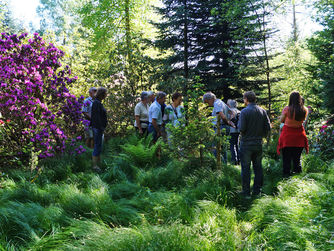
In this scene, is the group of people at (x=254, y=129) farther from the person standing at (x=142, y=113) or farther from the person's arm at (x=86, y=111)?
the person's arm at (x=86, y=111)

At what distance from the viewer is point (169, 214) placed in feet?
11.7

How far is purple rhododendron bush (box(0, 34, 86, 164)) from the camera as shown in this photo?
5762 mm

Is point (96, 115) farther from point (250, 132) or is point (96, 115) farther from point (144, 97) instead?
point (250, 132)

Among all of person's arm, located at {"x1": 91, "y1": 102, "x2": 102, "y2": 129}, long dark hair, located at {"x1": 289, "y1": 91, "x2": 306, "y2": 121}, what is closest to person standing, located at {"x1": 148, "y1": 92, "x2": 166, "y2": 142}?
person's arm, located at {"x1": 91, "y1": 102, "x2": 102, "y2": 129}

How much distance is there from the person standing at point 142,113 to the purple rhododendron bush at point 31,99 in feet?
4.99

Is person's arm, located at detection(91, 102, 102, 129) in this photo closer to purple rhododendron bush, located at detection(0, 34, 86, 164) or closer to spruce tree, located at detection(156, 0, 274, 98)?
purple rhododendron bush, located at detection(0, 34, 86, 164)

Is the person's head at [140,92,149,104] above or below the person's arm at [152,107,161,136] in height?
above

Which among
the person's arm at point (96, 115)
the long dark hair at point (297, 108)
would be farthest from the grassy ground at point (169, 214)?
the person's arm at point (96, 115)

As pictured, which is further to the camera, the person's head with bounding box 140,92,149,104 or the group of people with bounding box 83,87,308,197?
the person's head with bounding box 140,92,149,104

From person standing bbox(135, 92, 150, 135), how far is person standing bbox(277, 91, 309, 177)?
355 cm

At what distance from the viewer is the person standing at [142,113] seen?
7121mm

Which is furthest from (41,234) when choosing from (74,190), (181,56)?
(181,56)

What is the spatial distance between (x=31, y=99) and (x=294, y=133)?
221 inches

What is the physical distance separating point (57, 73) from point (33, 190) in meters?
3.48
